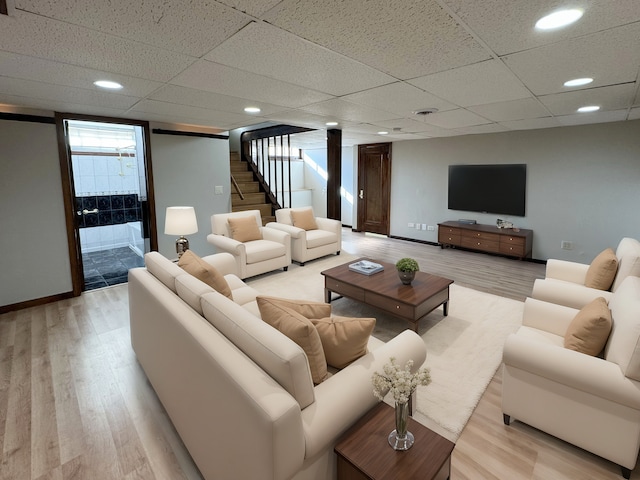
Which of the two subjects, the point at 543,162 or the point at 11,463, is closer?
the point at 11,463

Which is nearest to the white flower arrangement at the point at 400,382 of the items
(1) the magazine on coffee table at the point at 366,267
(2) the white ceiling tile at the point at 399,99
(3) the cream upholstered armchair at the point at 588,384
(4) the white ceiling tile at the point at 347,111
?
(3) the cream upholstered armchair at the point at 588,384

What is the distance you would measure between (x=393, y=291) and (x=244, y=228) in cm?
269

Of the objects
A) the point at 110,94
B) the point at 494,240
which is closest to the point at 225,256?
the point at 110,94

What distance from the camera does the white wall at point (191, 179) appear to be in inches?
195

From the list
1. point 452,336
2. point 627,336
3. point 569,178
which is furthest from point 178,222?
point 569,178

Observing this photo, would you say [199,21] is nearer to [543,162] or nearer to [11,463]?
[11,463]

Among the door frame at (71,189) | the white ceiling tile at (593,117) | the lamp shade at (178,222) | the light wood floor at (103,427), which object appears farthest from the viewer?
the white ceiling tile at (593,117)

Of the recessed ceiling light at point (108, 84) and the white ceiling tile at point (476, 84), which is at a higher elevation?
the recessed ceiling light at point (108, 84)

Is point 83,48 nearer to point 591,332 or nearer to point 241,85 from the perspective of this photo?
point 241,85

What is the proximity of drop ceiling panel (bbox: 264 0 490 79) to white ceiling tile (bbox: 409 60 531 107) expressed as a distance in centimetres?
21

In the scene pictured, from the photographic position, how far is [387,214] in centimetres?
797

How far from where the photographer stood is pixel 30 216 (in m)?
3.85

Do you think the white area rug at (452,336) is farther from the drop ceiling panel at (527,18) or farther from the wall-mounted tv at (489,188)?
the wall-mounted tv at (489,188)

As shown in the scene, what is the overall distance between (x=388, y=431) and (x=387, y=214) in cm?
684
